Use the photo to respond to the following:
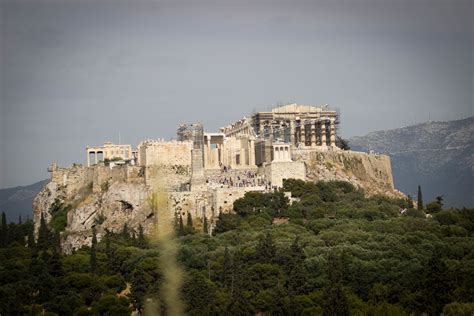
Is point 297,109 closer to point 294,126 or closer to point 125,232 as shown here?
point 294,126

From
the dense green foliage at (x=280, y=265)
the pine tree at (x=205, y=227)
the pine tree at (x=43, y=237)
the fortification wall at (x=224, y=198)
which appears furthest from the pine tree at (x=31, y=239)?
the fortification wall at (x=224, y=198)

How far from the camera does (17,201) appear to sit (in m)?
130

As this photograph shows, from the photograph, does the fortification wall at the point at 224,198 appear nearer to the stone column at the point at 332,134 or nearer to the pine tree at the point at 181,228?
the pine tree at the point at 181,228

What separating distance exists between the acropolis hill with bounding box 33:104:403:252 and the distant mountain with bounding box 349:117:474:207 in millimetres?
13542

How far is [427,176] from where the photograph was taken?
12719 cm

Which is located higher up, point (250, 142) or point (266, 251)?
point (250, 142)

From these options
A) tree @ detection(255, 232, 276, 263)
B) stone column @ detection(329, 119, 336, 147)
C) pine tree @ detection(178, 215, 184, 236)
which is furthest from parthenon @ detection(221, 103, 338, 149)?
tree @ detection(255, 232, 276, 263)

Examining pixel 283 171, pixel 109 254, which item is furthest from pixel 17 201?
pixel 109 254

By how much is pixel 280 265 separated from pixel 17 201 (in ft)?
202

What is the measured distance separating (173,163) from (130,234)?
266 inches

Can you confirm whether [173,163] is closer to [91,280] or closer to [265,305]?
A: [91,280]

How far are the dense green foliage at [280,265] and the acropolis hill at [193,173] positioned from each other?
5.80 ft

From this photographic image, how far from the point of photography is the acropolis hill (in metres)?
89.0

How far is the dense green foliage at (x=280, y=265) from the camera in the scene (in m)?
68.1
